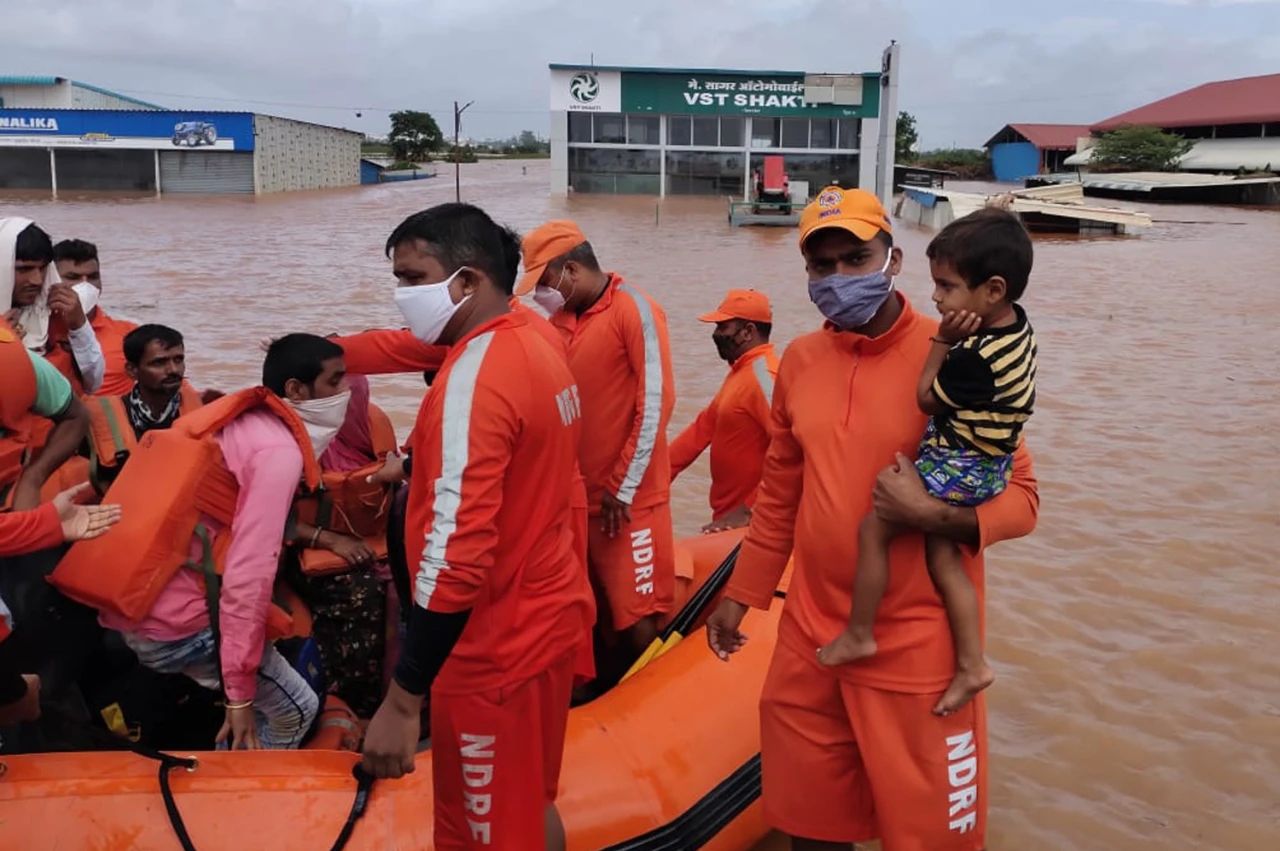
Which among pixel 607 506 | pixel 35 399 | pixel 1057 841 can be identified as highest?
pixel 35 399

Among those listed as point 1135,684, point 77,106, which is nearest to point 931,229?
point 1135,684

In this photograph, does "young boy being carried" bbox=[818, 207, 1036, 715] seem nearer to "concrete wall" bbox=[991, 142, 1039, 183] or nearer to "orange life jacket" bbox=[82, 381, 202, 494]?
"orange life jacket" bbox=[82, 381, 202, 494]

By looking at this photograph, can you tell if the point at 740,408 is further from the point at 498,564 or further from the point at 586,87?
the point at 586,87

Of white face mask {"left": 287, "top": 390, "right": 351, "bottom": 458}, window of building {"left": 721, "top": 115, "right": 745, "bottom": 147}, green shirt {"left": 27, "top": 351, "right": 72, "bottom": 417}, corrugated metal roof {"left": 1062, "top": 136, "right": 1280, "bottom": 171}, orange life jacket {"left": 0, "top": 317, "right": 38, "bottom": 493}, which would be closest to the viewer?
orange life jacket {"left": 0, "top": 317, "right": 38, "bottom": 493}

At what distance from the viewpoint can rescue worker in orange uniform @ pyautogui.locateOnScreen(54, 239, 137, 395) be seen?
430cm

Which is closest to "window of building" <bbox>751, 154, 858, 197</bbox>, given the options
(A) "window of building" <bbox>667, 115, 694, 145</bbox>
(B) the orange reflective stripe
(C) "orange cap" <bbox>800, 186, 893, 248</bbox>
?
(A) "window of building" <bbox>667, 115, 694, 145</bbox>

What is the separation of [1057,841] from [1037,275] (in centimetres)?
1676

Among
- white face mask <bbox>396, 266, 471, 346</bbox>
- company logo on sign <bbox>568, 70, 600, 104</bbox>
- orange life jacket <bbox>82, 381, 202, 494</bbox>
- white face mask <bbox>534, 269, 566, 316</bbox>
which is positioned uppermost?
company logo on sign <bbox>568, 70, 600, 104</bbox>

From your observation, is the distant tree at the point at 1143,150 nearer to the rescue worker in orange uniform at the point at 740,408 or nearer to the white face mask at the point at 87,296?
the rescue worker in orange uniform at the point at 740,408

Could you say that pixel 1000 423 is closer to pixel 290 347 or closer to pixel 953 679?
pixel 953 679

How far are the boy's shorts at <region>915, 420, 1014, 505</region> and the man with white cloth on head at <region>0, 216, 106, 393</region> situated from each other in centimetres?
316

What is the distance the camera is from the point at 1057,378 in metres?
10.4

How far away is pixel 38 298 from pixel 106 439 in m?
0.97

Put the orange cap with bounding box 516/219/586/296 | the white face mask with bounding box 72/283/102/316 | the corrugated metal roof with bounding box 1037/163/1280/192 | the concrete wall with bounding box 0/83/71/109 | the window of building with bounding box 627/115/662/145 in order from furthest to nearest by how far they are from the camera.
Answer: the concrete wall with bounding box 0/83/71/109
the window of building with bounding box 627/115/662/145
the corrugated metal roof with bounding box 1037/163/1280/192
the white face mask with bounding box 72/283/102/316
the orange cap with bounding box 516/219/586/296
